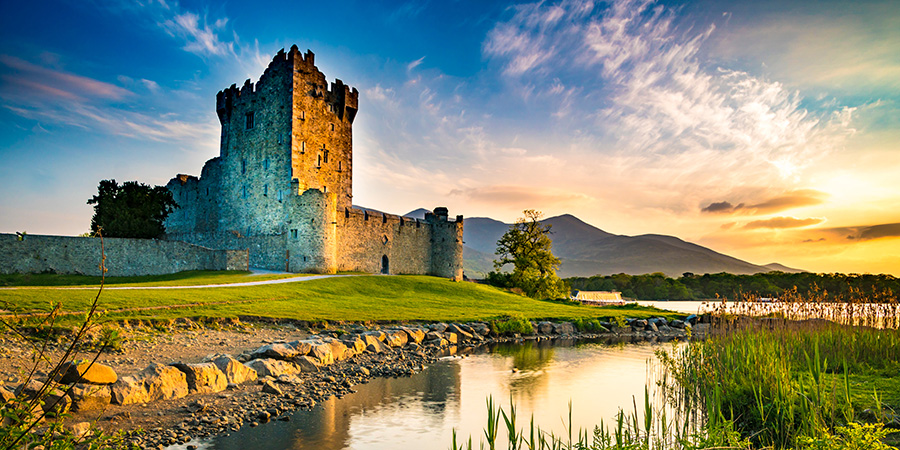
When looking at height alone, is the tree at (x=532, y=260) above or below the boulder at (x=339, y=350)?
above

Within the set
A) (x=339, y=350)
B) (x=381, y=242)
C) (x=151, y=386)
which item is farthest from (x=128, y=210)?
(x=151, y=386)

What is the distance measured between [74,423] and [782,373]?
11.1 m

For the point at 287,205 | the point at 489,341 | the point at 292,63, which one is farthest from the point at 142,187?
the point at 489,341

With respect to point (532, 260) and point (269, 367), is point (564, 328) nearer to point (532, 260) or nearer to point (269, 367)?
point (269, 367)

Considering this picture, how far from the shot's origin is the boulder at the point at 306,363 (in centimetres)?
1416

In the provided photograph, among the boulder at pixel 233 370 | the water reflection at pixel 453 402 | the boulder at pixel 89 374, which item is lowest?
the water reflection at pixel 453 402

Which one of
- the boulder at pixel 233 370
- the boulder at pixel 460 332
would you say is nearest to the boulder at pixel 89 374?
the boulder at pixel 233 370

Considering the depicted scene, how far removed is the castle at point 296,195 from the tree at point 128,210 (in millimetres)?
4922

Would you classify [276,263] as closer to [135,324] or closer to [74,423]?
[135,324]

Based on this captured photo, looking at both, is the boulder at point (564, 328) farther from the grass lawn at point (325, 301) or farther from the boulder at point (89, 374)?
the boulder at point (89, 374)

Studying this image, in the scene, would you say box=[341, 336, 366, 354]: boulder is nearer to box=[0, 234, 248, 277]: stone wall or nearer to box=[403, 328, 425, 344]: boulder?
box=[403, 328, 425, 344]: boulder

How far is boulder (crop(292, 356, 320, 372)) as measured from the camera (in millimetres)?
14159

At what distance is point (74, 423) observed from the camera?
8336mm

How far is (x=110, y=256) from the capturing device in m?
36.2
